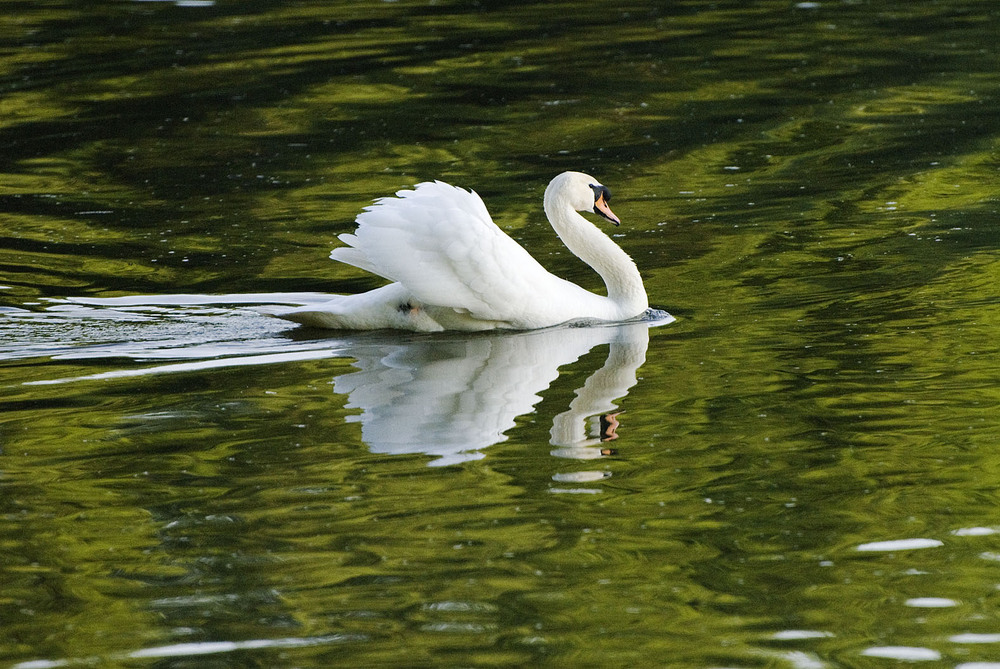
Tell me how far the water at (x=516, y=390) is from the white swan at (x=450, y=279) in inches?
7.4

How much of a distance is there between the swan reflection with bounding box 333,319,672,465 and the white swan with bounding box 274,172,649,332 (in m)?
0.16

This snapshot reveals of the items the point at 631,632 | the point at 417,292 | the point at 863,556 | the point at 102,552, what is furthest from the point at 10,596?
the point at 417,292

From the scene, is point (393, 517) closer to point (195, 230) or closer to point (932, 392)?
point (932, 392)

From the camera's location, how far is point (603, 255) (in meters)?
10.9

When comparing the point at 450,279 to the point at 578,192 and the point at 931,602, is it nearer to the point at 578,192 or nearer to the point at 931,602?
the point at 578,192

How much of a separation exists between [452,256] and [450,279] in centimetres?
17

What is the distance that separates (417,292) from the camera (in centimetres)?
1005

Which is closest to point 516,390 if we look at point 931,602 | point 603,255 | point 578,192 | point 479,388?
point 479,388

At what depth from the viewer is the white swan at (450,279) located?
1000 centimetres

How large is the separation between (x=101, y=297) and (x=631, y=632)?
21.8 feet

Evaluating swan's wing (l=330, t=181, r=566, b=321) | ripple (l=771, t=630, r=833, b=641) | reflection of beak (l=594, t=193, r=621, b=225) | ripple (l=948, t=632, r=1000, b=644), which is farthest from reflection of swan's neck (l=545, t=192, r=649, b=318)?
ripple (l=948, t=632, r=1000, b=644)

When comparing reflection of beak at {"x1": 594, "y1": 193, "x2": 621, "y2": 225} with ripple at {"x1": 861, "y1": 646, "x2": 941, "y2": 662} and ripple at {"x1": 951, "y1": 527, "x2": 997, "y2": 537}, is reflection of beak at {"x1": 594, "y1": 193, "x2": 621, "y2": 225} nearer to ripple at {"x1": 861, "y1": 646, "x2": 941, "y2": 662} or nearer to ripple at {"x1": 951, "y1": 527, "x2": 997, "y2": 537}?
ripple at {"x1": 951, "y1": 527, "x2": 997, "y2": 537}

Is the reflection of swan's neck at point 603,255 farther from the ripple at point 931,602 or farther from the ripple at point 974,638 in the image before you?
the ripple at point 974,638

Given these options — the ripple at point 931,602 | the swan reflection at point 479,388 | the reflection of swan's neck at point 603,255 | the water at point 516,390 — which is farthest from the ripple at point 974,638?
the reflection of swan's neck at point 603,255
